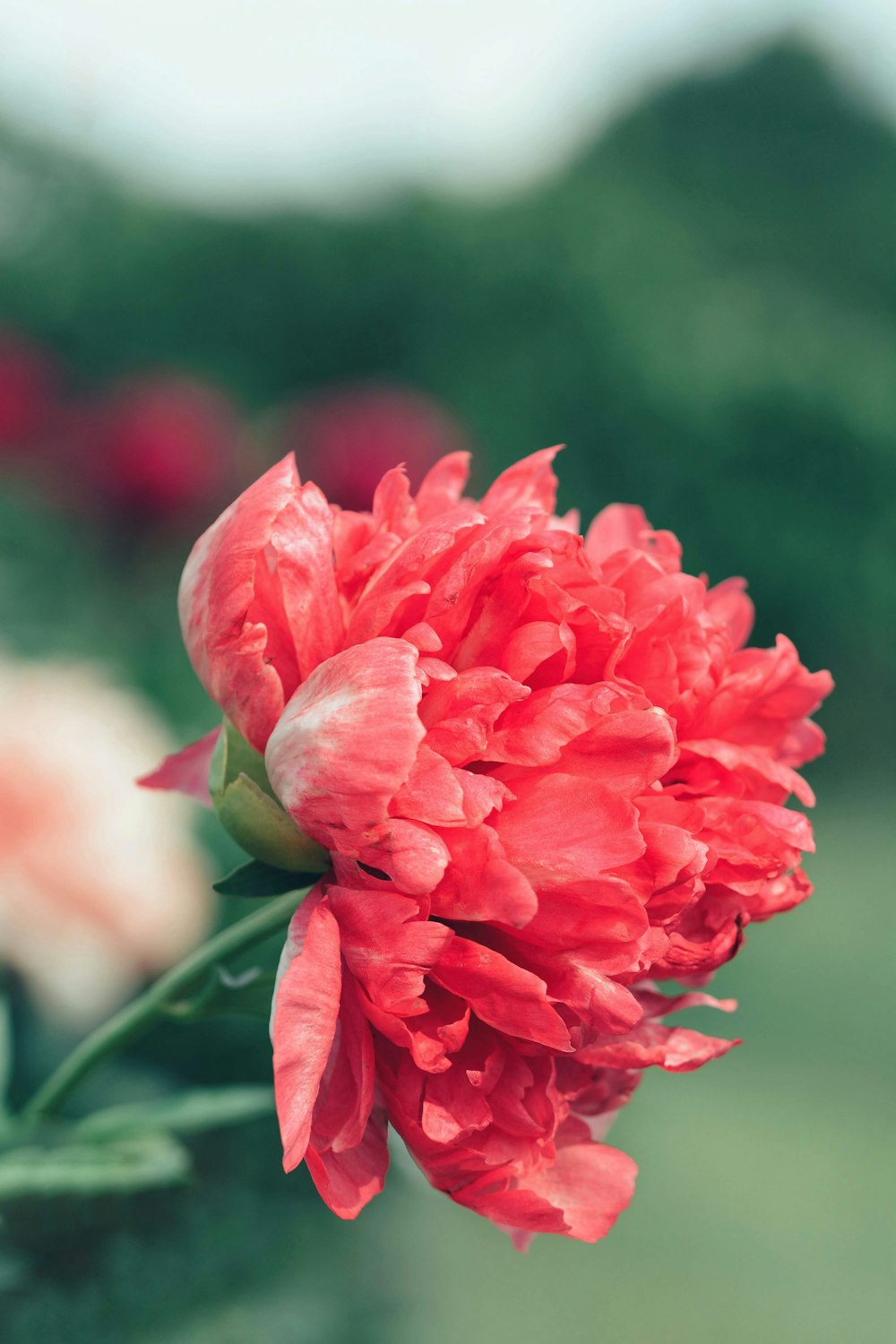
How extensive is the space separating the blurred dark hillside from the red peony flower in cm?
247

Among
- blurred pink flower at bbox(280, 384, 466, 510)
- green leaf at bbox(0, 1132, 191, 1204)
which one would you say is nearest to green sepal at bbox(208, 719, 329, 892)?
green leaf at bbox(0, 1132, 191, 1204)

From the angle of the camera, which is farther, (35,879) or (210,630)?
(35,879)

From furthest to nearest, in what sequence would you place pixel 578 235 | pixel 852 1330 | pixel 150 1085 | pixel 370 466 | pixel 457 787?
pixel 578 235, pixel 370 466, pixel 852 1330, pixel 150 1085, pixel 457 787

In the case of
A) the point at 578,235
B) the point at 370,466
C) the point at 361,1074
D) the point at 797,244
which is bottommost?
the point at 370,466

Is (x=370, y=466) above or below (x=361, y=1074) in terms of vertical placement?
below

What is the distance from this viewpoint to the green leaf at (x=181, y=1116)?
1.43 ft

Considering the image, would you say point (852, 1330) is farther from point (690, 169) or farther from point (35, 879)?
point (690, 169)

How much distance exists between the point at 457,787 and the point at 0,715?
493 mm

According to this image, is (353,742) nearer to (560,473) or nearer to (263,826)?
(263,826)

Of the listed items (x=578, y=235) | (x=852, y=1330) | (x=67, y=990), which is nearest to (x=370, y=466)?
(x=67, y=990)

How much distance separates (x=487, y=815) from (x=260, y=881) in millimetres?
72

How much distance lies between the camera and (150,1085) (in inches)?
28.3

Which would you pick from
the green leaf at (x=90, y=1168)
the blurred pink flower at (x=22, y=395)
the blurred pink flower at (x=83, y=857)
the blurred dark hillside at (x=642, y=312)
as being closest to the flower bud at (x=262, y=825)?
the green leaf at (x=90, y=1168)

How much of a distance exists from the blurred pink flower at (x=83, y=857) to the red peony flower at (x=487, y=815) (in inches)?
13.6
